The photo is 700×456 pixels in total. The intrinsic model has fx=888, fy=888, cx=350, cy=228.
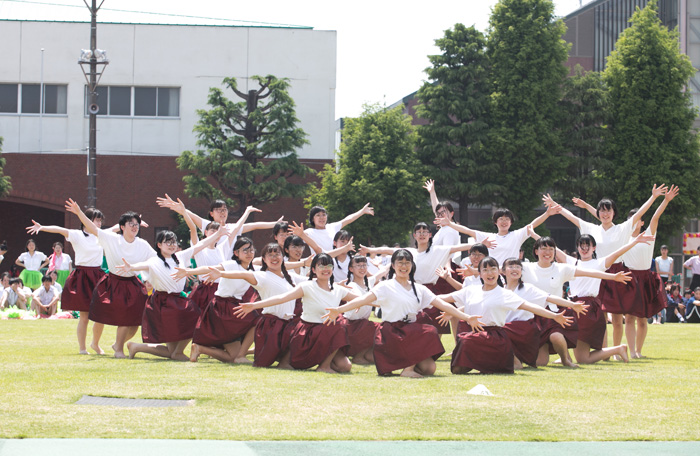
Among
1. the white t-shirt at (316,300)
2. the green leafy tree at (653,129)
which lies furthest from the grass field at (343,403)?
the green leafy tree at (653,129)

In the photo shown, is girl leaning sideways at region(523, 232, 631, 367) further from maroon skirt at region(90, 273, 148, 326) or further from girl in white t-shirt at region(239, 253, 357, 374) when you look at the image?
maroon skirt at region(90, 273, 148, 326)

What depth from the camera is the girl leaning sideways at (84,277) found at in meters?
11.1

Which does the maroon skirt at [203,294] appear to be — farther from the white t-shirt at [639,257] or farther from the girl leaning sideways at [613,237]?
the white t-shirt at [639,257]

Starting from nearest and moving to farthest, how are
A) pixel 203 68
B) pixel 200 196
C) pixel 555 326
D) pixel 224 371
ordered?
pixel 224 371 < pixel 555 326 < pixel 200 196 < pixel 203 68

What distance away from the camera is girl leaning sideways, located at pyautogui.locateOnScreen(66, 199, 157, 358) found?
1066cm

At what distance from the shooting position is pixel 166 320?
33.8 ft

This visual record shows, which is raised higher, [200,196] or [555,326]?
[200,196]

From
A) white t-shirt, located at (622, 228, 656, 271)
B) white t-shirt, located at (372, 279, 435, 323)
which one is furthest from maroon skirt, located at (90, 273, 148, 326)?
white t-shirt, located at (622, 228, 656, 271)

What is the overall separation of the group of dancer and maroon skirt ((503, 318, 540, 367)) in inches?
0.6

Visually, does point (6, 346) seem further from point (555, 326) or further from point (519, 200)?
point (519, 200)

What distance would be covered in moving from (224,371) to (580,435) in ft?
13.9

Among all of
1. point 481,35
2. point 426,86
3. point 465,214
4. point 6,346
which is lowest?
point 6,346

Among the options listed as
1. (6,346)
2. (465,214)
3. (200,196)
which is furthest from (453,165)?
(6,346)

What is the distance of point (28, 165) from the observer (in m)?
35.4
